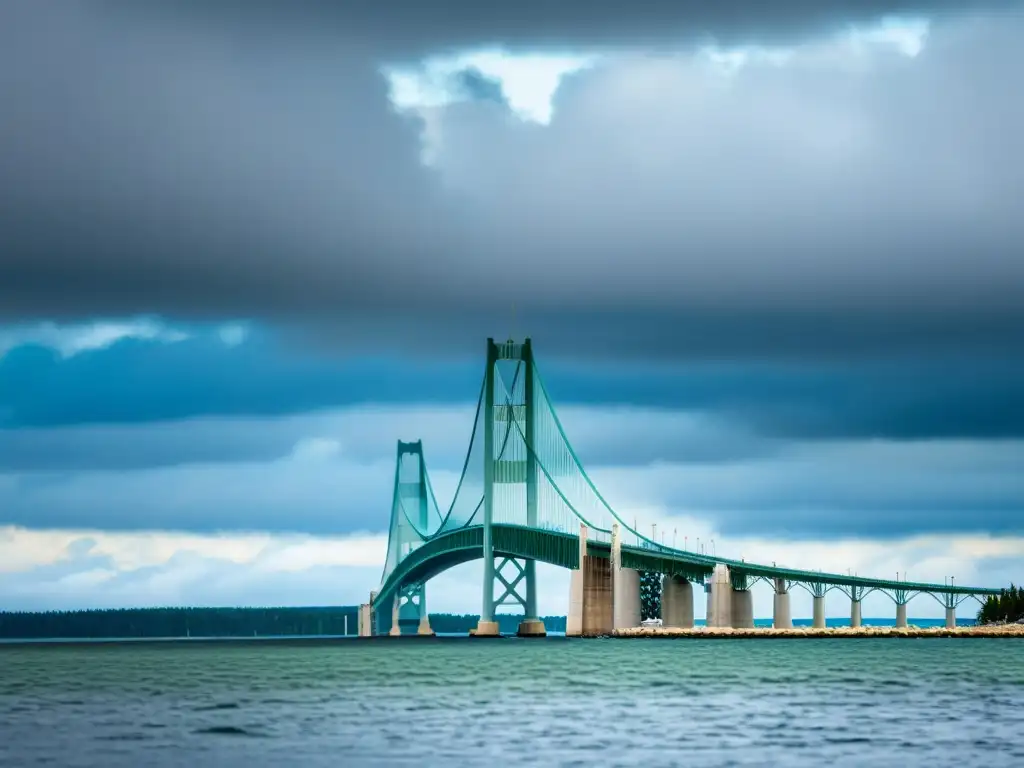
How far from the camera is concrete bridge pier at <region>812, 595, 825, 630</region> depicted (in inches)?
5595

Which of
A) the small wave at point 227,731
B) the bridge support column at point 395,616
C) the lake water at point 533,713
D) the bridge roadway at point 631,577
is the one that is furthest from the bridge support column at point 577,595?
the small wave at point 227,731

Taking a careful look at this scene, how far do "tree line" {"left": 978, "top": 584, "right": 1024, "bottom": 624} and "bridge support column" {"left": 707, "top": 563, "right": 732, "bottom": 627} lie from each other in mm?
32147

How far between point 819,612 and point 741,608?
12964 mm

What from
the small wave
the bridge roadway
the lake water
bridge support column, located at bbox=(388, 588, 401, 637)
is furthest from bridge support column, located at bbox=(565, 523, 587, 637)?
the small wave

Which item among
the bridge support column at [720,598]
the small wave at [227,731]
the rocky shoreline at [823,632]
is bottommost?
the small wave at [227,731]

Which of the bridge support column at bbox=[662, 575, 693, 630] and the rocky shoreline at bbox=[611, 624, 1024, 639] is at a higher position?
the bridge support column at bbox=[662, 575, 693, 630]

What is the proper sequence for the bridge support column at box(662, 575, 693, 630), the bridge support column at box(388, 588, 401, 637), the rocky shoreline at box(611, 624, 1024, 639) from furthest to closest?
1. the bridge support column at box(388, 588, 401, 637)
2. the bridge support column at box(662, 575, 693, 630)
3. the rocky shoreline at box(611, 624, 1024, 639)

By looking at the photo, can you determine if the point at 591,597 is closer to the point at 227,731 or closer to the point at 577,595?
the point at 577,595

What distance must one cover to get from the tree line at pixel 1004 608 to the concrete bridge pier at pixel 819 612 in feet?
57.3

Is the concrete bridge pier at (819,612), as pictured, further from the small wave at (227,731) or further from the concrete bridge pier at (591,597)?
the small wave at (227,731)

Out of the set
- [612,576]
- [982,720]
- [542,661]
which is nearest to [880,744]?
[982,720]

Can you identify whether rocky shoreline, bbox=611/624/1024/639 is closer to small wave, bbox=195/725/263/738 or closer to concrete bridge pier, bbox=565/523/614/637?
concrete bridge pier, bbox=565/523/614/637

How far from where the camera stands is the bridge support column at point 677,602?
448 feet

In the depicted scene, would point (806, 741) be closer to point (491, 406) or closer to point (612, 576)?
point (612, 576)
